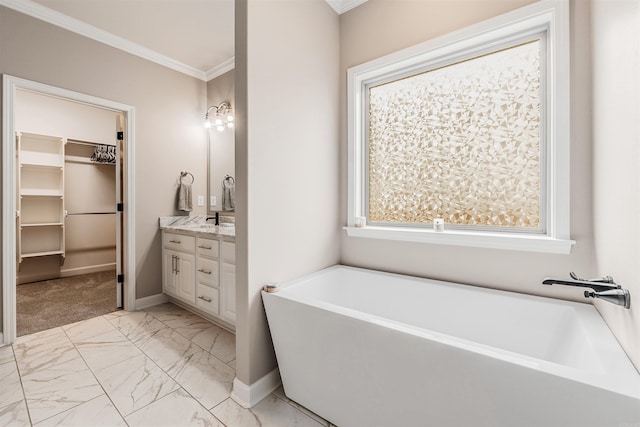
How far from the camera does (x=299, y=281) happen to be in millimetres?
1781

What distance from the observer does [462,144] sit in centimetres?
185

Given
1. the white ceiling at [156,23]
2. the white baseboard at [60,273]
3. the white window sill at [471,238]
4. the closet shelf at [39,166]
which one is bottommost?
the white baseboard at [60,273]

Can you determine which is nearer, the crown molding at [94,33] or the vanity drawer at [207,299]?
the crown molding at [94,33]

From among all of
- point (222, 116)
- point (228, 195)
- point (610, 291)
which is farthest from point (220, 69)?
point (610, 291)

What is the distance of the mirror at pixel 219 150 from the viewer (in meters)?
3.21

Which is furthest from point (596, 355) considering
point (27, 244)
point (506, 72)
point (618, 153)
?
point (27, 244)

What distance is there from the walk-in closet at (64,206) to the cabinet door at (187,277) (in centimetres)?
76

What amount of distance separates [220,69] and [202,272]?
7.76 ft

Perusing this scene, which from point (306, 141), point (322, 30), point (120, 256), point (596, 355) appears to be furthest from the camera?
point (120, 256)

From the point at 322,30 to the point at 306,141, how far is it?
2.89ft

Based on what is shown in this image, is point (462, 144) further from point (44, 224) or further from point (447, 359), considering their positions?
point (44, 224)

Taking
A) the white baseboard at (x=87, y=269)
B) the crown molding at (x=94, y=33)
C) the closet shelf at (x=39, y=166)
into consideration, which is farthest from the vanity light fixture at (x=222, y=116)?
the white baseboard at (x=87, y=269)

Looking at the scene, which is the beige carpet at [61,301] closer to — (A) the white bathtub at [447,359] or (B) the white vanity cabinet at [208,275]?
(B) the white vanity cabinet at [208,275]

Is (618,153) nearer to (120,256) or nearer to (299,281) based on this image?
(299,281)
